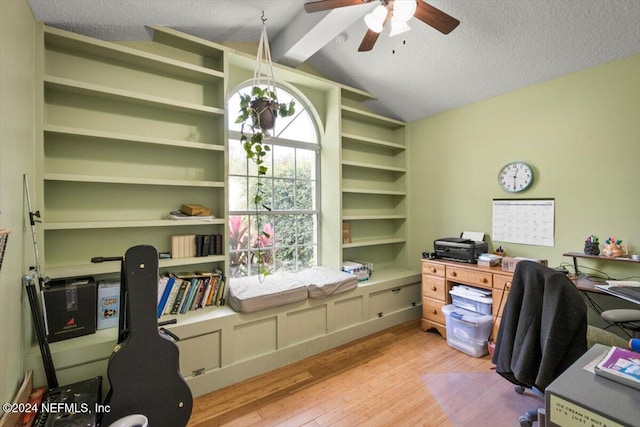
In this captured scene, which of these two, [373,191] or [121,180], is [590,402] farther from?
[373,191]

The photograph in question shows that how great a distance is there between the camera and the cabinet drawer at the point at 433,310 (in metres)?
2.96

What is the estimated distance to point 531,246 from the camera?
2.78m

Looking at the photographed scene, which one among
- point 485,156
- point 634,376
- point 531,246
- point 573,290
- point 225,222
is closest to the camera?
point 634,376

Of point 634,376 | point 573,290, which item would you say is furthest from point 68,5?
point 573,290

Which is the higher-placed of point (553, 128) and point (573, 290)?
point (553, 128)

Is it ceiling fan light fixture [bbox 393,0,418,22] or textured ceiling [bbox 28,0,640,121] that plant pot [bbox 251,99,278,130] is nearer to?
textured ceiling [bbox 28,0,640,121]

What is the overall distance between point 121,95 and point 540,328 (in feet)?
10.1

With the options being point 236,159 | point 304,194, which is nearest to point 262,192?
point 236,159

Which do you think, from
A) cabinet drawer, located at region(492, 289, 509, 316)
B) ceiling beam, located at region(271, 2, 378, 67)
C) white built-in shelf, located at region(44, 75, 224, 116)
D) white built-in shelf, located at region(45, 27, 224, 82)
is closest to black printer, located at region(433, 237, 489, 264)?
cabinet drawer, located at region(492, 289, 509, 316)

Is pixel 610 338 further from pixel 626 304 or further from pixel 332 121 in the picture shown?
pixel 332 121

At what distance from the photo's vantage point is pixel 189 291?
2221 millimetres

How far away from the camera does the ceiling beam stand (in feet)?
7.02

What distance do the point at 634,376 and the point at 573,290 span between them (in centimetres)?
75

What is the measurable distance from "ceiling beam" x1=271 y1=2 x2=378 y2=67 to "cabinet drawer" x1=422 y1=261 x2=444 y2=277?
2.41 m
